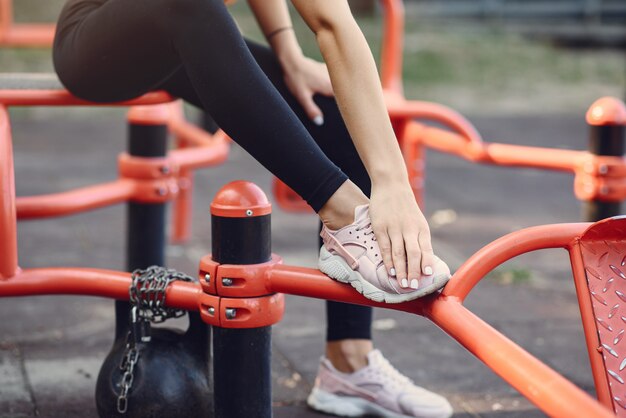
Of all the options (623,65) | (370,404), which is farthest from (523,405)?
(623,65)

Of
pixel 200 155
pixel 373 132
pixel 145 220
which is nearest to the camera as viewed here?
pixel 373 132

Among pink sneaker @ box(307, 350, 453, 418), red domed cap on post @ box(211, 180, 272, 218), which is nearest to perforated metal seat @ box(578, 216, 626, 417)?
red domed cap on post @ box(211, 180, 272, 218)

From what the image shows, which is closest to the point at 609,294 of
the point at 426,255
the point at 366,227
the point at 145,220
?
the point at 426,255

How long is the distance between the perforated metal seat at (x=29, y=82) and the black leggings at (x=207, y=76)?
83 millimetres

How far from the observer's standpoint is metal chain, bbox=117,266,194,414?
1.83 metres

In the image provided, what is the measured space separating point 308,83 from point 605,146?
3.20 feet

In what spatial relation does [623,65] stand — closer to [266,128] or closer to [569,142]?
[569,142]

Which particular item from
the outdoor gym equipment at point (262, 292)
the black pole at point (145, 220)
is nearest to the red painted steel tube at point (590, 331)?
the outdoor gym equipment at point (262, 292)

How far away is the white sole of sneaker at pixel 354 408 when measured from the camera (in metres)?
2.18

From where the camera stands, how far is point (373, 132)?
5.49 ft

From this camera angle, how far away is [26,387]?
2.37 m

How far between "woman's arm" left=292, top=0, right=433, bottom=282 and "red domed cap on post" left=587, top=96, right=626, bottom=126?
1.14 m

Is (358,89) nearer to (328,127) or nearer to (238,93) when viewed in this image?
(238,93)

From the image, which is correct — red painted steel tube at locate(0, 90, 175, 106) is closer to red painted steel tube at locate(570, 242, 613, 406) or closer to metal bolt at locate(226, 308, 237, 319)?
metal bolt at locate(226, 308, 237, 319)
